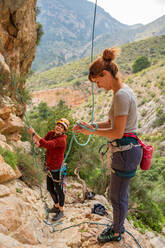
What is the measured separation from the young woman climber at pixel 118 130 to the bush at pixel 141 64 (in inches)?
1638

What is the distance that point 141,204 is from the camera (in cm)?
650

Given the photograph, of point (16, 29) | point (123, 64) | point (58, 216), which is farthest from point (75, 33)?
point (58, 216)

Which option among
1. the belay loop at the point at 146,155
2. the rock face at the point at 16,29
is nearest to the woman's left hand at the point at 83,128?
the belay loop at the point at 146,155

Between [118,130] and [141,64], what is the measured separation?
138 feet

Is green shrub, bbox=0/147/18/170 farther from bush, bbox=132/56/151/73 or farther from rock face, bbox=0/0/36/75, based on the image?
bush, bbox=132/56/151/73

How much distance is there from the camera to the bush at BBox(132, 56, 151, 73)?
3904 centimetres

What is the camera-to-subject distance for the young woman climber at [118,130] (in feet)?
5.38

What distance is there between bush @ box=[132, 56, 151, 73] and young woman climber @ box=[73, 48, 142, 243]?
4160 centimetres

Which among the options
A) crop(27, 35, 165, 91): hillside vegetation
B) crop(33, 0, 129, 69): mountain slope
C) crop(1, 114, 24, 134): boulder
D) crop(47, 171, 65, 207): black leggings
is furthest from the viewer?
crop(33, 0, 129, 69): mountain slope

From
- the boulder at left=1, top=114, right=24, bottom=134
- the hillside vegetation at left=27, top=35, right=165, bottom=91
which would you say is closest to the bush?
the hillside vegetation at left=27, top=35, right=165, bottom=91

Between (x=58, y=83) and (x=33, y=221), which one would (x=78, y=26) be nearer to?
(x=58, y=83)

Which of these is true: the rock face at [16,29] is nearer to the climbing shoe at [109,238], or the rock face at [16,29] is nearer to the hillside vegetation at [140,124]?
the hillside vegetation at [140,124]

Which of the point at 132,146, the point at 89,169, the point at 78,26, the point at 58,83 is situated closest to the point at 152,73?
the point at 58,83

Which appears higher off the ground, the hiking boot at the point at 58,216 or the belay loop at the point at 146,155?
the belay loop at the point at 146,155
